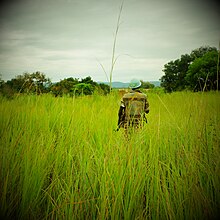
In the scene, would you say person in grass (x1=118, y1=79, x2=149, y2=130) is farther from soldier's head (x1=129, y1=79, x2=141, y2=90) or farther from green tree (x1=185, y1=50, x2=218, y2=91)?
green tree (x1=185, y1=50, x2=218, y2=91)

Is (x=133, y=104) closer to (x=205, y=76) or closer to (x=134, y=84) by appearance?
(x=134, y=84)

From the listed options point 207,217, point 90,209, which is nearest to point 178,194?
point 207,217

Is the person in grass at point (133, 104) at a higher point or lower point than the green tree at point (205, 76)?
lower

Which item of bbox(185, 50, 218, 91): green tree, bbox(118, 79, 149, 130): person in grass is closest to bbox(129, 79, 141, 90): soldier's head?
bbox(118, 79, 149, 130): person in grass

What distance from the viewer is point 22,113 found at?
92.0 inches

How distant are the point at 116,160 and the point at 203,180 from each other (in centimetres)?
63

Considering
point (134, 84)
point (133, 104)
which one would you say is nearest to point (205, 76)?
point (134, 84)

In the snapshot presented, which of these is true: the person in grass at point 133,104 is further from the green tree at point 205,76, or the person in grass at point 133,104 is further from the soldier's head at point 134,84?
the green tree at point 205,76

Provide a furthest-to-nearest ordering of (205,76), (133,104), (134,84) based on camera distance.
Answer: (205,76)
(134,84)
(133,104)

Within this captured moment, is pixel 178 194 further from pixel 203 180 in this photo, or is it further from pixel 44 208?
pixel 44 208

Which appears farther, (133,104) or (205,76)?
(205,76)

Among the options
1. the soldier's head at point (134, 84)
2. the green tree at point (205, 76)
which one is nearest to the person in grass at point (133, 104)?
the soldier's head at point (134, 84)

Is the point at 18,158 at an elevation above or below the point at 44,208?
above

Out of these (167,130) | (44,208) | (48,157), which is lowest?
(44,208)
